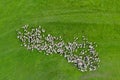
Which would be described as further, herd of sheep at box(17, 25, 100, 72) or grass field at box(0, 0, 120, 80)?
herd of sheep at box(17, 25, 100, 72)

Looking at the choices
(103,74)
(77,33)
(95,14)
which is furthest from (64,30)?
(103,74)

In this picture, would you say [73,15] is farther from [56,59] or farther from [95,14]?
[56,59]

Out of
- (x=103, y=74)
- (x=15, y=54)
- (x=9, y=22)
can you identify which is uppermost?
(x=9, y=22)

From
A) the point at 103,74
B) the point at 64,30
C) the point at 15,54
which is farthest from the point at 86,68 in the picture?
the point at 15,54

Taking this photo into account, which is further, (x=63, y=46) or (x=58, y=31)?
(x=58, y=31)

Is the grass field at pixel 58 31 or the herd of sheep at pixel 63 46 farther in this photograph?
the herd of sheep at pixel 63 46

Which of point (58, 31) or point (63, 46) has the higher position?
point (58, 31)

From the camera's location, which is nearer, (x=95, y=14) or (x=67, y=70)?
(x=67, y=70)

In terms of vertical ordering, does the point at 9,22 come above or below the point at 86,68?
above
